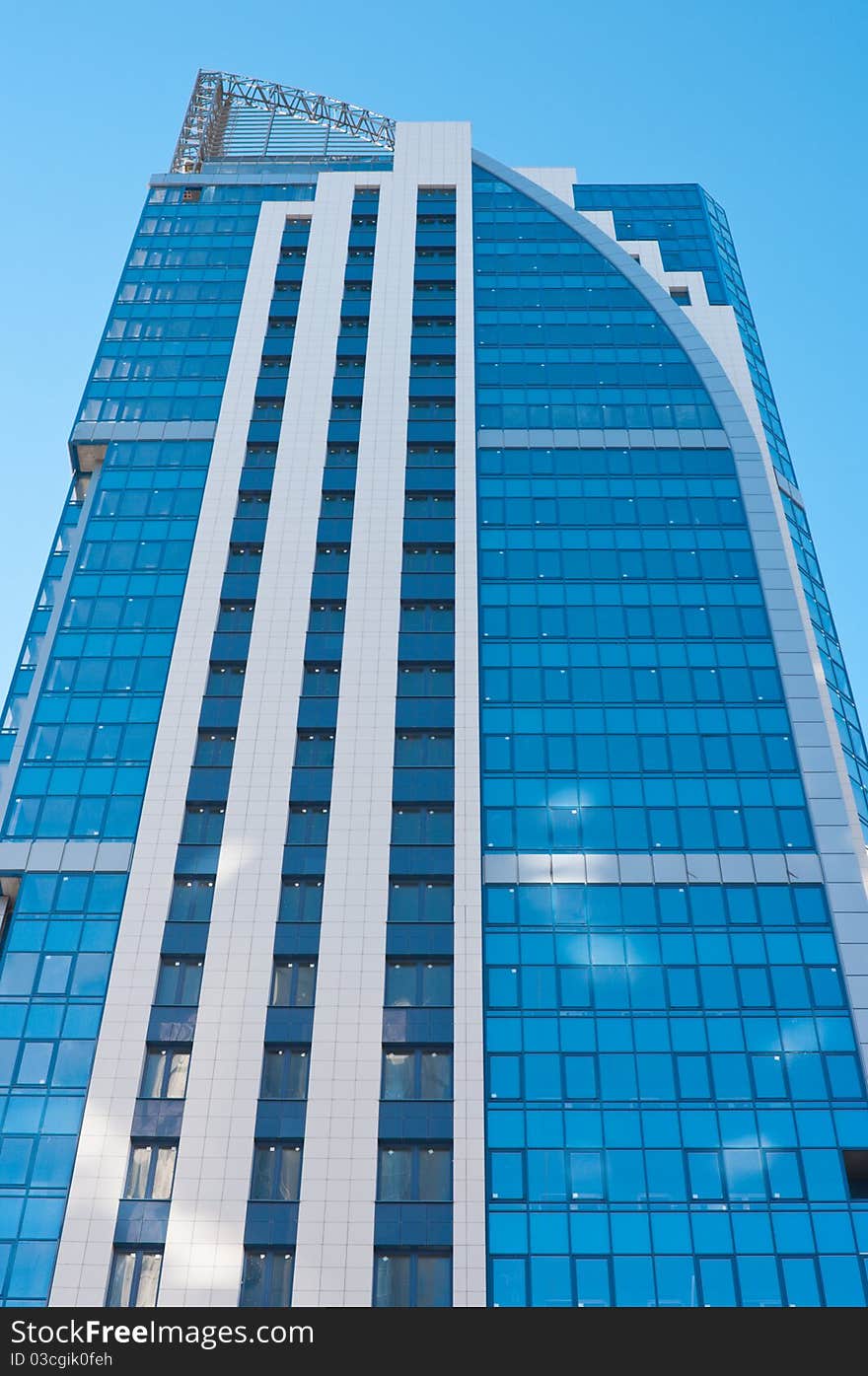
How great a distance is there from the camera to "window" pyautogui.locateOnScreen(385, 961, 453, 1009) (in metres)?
60.2

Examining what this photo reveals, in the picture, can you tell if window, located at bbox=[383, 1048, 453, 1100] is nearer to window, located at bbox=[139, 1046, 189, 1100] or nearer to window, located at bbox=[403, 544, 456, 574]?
window, located at bbox=[139, 1046, 189, 1100]

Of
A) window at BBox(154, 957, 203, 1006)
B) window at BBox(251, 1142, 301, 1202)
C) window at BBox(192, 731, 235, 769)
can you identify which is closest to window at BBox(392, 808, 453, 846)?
window at BBox(192, 731, 235, 769)

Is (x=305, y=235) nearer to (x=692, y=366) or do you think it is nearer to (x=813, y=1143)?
(x=692, y=366)

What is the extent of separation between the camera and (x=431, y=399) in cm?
8756

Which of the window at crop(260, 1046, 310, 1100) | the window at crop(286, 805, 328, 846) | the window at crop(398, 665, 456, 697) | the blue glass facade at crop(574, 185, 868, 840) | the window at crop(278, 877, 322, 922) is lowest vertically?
the window at crop(260, 1046, 310, 1100)

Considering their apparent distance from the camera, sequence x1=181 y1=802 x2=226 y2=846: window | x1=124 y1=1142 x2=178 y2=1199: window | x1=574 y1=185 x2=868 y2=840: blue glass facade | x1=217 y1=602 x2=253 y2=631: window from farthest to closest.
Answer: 1. x1=574 y1=185 x2=868 y2=840: blue glass facade
2. x1=217 y1=602 x2=253 y2=631: window
3. x1=181 y1=802 x2=226 y2=846: window
4. x1=124 y1=1142 x2=178 y2=1199: window

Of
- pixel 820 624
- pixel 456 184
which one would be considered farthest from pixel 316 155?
pixel 820 624

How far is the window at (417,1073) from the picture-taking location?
57562 millimetres

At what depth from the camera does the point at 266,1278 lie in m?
52.6

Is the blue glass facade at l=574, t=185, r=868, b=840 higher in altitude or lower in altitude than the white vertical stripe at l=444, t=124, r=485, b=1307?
higher

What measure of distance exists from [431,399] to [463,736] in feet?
90.2

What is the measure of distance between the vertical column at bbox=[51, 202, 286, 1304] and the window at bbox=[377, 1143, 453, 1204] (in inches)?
411

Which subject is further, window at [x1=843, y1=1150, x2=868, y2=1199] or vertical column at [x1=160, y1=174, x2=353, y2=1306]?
window at [x1=843, y1=1150, x2=868, y2=1199]

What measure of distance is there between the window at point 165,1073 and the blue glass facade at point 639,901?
12.8 meters
